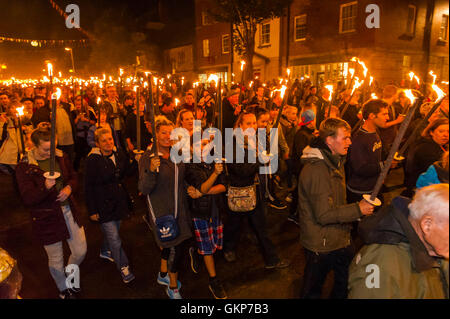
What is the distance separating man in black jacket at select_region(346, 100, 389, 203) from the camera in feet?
13.1

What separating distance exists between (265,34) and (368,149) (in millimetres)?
24906

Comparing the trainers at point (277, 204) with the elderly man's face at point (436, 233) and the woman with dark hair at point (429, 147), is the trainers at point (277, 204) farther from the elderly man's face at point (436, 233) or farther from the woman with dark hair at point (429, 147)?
the elderly man's face at point (436, 233)

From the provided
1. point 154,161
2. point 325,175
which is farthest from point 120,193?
point 325,175

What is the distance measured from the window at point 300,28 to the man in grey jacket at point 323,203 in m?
22.9

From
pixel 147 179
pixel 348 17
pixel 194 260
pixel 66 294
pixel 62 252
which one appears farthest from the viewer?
pixel 348 17

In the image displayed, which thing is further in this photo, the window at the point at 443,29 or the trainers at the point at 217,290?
the window at the point at 443,29

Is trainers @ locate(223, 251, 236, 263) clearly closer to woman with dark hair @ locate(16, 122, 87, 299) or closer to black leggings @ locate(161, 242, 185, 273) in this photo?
black leggings @ locate(161, 242, 185, 273)

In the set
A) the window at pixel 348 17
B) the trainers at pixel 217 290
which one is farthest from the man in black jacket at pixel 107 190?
the window at pixel 348 17

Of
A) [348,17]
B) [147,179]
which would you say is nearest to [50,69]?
[147,179]

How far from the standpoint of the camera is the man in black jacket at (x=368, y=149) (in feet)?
13.1

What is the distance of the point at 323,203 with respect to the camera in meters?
2.82

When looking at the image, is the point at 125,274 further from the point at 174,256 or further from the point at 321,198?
the point at 321,198

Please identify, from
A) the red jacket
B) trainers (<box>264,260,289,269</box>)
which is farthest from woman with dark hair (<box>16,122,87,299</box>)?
trainers (<box>264,260,289,269</box>)
